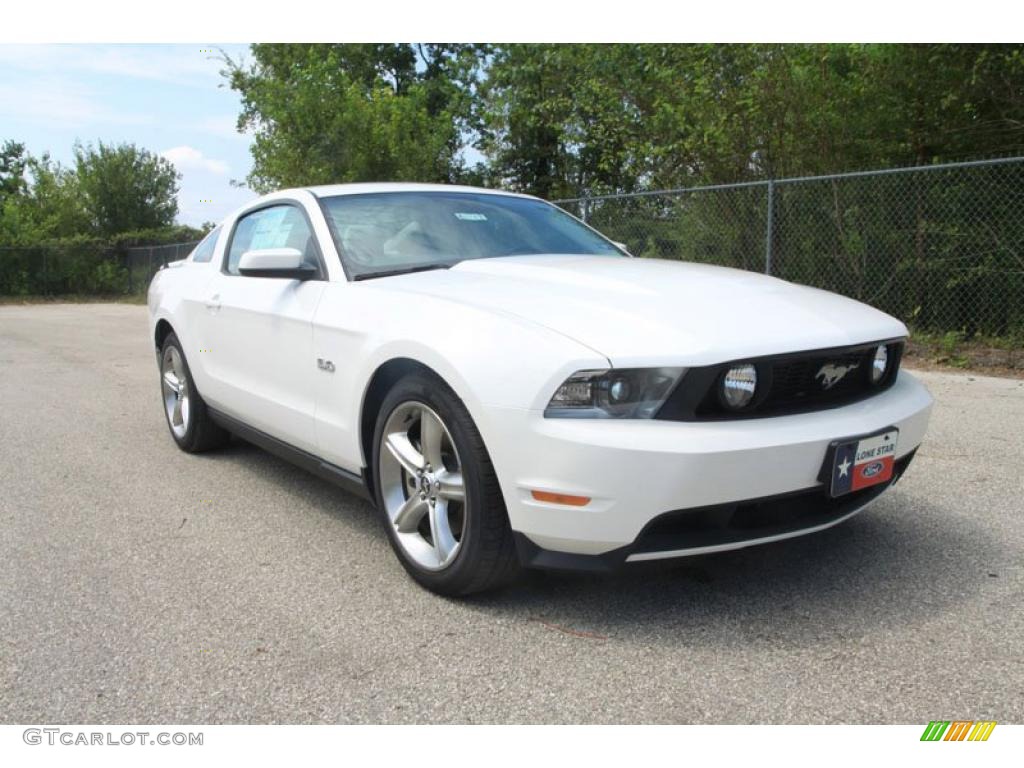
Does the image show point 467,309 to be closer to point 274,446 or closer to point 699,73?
point 274,446

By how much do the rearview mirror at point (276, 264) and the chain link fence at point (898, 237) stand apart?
21.9 feet

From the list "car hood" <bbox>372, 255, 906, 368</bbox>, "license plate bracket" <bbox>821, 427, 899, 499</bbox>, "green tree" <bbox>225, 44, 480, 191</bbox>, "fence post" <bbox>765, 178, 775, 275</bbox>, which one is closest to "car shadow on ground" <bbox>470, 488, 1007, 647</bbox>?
"license plate bracket" <bbox>821, 427, 899, 499</bbox>

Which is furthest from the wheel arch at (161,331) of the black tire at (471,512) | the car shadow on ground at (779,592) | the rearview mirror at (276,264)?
the car shadow on ground at (779,592)

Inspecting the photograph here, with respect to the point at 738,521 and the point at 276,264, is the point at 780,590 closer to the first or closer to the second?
the point at 738,521

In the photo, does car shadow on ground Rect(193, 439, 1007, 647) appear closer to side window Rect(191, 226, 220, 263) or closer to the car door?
the car door

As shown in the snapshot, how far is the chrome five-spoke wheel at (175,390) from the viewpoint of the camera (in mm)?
5170

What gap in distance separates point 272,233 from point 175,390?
158 centimetres

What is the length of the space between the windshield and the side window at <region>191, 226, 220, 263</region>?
139cm

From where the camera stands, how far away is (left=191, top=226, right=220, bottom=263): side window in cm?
504

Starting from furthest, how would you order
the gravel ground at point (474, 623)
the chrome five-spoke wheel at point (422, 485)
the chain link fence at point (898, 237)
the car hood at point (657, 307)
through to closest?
the chain link fence at point (898, 237) → the chrome five-spoke wheel at point (422, 485) → the car hood at point (657, 307) → the gravel ground at point (474, 623)

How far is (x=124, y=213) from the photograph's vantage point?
35.7m

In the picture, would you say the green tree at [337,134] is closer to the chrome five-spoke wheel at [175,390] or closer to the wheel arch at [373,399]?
the chrome five-spoke wheel at [175,390]

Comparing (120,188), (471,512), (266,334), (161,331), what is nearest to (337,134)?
(161,331)

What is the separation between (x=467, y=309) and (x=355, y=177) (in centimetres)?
1469
